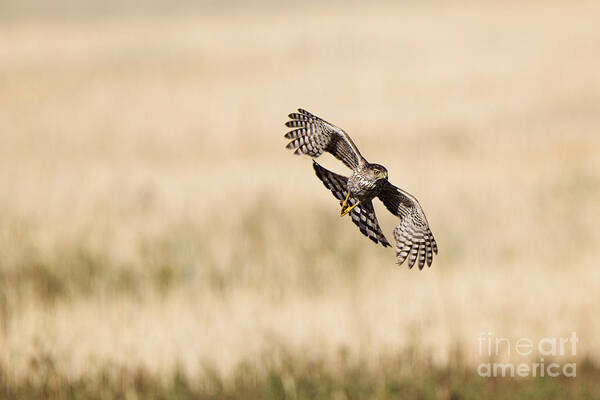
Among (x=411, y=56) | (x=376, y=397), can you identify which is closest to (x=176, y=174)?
(x=376, y=397)

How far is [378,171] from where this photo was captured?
31.3 inches

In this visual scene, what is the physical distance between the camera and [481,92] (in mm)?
16656

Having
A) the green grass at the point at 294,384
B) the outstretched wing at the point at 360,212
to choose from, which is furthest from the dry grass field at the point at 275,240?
the outstretched wing at the point at 360,212

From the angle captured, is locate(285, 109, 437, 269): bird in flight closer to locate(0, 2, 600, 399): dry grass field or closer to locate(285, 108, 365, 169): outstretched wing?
locate(285, 108, 365, 169): outstretched wing

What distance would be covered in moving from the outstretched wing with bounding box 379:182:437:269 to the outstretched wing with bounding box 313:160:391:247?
26 millimetres

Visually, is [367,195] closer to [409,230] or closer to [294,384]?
[409,230]

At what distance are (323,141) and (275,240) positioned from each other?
10.2 m

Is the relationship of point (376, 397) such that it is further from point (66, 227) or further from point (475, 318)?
point (66, 227)

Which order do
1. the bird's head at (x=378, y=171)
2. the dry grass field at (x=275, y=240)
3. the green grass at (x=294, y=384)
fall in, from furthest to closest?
the dry grass field at (x=275, y=240), the green grass at (x=294, y=384), the bird's head at (x=378, y=171)

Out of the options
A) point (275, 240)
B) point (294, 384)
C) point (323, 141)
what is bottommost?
point (294, 384)

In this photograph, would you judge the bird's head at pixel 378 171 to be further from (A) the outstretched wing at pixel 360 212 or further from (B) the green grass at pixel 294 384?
(B) the green grass at pixel 294 384

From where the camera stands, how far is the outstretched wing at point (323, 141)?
0.82m

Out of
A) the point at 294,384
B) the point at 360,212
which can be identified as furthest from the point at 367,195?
the point at 294,384

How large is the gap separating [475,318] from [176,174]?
252 inches
